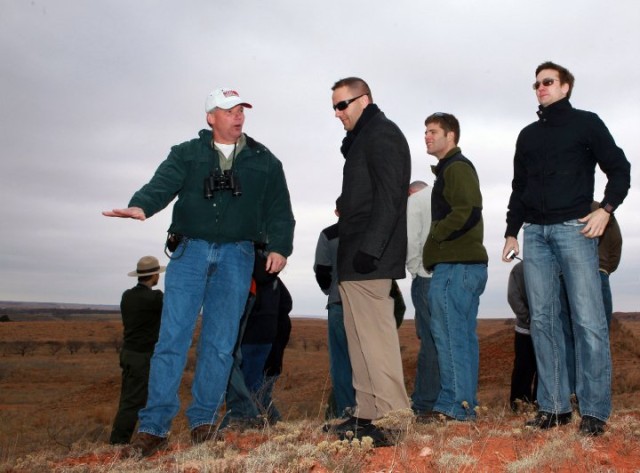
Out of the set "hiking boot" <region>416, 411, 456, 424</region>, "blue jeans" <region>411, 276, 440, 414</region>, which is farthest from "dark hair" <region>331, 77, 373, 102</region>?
"hiking boot" <region>416, 411, 456, 424</region>

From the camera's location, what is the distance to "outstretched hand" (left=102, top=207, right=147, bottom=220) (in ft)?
14.6

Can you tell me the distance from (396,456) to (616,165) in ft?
7.88

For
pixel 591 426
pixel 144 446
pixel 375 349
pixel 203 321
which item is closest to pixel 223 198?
pixel 203 321

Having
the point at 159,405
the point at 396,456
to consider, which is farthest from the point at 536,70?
the point at 159,405

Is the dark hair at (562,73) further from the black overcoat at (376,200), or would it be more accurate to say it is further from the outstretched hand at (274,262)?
the outstretched hand at (274,262)

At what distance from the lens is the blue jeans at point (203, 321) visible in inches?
183

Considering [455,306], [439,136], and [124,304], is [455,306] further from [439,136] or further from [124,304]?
[124,304]

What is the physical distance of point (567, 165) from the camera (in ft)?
15.7

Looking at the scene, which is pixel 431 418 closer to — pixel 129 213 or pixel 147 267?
pixel 129 213

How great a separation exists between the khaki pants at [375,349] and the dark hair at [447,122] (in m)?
2.00

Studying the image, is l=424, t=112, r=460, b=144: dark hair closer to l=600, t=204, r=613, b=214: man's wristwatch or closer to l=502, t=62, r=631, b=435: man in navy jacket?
l=502, t=62, r=631, b=435: man in navy jacket

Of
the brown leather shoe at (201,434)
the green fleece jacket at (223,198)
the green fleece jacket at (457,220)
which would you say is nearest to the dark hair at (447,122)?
the green fleece jacket at (457,220)

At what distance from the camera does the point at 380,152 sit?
4211mm

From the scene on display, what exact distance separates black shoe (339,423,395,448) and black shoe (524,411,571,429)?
3.99ft
